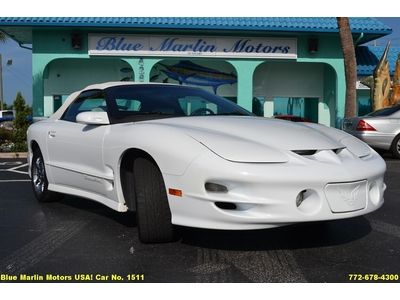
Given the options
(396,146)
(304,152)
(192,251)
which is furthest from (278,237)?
(396,146)

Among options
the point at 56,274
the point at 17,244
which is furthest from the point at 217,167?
the point at 17,244

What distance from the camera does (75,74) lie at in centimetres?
1748

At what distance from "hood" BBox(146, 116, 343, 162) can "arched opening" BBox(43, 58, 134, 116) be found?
14017 millimetres

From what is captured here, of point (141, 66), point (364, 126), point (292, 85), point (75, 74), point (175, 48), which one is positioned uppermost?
point (175, 48)

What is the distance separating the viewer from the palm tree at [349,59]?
13180mm

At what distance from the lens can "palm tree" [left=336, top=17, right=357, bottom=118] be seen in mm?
13180

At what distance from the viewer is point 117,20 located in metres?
15.2

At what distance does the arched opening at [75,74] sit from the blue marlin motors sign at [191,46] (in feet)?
6.05

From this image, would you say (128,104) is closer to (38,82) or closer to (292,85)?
(38,82)

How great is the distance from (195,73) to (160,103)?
13642 millimetres

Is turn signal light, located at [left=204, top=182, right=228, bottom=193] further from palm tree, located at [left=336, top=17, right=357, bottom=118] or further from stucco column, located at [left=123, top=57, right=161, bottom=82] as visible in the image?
stucco column, located at [left=123, top=57, right=161, bottom=82]

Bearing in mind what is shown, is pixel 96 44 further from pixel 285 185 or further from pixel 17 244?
pixel 285 185

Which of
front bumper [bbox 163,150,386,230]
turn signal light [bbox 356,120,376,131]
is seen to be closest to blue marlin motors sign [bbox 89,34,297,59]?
turn signal light [bbox 356,120,376,131]

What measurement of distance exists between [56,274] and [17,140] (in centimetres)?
1042
